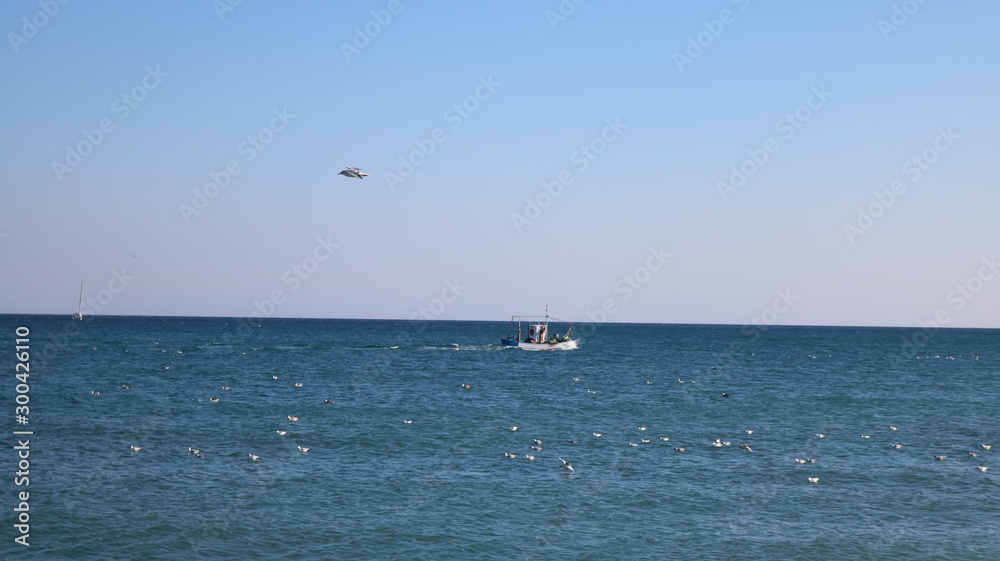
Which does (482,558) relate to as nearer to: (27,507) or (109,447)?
(27,507)

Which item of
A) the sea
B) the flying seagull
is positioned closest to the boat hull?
the sea

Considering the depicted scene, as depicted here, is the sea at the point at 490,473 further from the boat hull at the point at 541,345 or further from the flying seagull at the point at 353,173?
the boat hull at the point at 541,345

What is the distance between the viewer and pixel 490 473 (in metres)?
28.5

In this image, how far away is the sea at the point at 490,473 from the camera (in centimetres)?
2145

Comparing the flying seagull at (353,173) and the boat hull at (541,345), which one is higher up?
the flying seagull at (353,173)

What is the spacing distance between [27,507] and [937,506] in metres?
26.6

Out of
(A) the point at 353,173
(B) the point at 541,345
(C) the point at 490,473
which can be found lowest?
(C) the point at 490,473

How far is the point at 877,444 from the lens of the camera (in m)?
35.7

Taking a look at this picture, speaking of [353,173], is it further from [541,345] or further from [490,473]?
[541,345]

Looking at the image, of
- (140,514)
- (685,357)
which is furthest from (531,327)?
(140,514)

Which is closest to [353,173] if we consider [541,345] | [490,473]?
[490,473]

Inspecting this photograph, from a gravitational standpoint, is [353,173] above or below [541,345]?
above

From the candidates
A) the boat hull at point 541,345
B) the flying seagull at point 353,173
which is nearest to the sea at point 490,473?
the flying seagull at point 353,173

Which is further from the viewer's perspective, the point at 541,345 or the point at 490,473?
the point at 541,345
